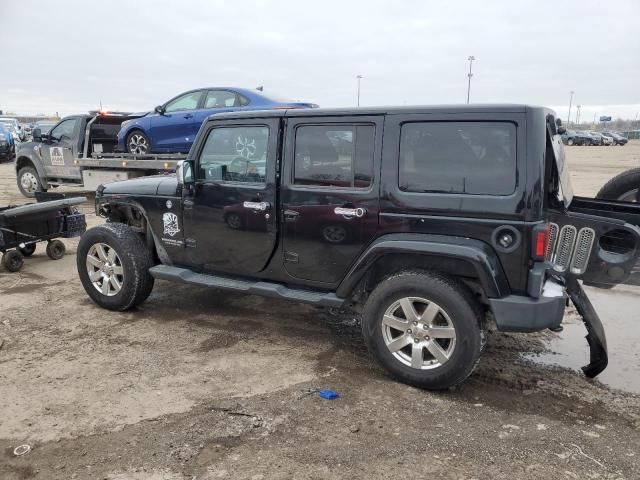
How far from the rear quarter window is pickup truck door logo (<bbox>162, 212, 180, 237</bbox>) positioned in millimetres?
2208

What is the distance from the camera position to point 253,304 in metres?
5.53

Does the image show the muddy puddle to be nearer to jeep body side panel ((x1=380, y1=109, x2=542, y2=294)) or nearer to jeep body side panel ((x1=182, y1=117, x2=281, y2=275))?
jeep body side panel ((x1=380, y1=109, x2=542, y2=294))

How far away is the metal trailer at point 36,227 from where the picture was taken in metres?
6.71

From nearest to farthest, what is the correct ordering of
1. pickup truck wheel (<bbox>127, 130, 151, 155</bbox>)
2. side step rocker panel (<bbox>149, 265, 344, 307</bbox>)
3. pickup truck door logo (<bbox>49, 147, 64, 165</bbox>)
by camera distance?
side step rocker panel (<bbox>149, 265, 344, 307</bbox>)
pickup truck wheel (<bbox>127, 130, 151, 155</bbox>)
pickup truck door logo (<bbox>49, 147, 64, 165</bbox>)

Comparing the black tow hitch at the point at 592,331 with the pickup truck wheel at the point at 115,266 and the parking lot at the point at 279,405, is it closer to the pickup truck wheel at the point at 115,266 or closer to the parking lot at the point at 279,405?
the parking lot at the point at 279,405

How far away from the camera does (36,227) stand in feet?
23.2

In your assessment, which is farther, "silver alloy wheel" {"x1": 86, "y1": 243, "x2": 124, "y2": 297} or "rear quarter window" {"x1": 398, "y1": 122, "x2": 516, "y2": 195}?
"silver alloy wheel" {"x1": 86, "y1": 243, "x2": 124, "y2": 297}

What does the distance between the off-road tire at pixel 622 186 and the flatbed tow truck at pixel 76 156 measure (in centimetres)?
784

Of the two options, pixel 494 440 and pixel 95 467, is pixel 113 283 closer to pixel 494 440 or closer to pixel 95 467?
pixel 95 467

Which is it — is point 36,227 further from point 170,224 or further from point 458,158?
point 458,158

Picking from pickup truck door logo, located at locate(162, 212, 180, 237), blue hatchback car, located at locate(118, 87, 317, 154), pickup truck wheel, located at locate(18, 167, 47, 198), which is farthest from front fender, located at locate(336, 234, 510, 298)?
pickup truck wheel, located at locate(18, 167, 47, 198)

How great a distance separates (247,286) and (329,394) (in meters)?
1.30

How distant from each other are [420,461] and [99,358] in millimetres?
2637

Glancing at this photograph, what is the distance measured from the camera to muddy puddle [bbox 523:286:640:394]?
4004 millimetres
